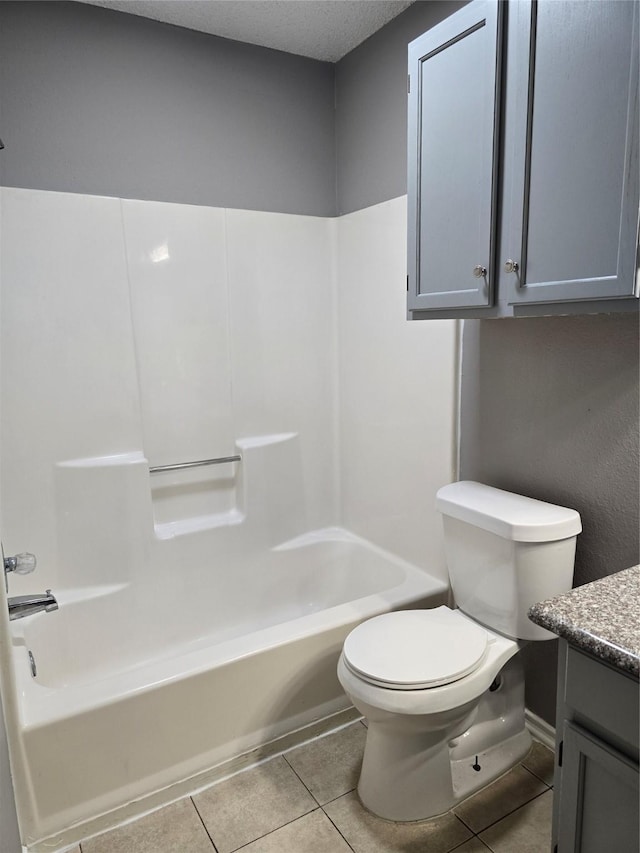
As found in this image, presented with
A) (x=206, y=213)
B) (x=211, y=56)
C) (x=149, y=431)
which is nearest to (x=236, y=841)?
(x=149, y=431)

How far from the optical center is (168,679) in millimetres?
1681

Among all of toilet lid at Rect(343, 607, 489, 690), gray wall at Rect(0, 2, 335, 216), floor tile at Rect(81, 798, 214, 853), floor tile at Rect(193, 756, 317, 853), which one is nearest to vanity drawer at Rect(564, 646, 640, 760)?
toilet lid at Rect(343, 607, 489, 690)

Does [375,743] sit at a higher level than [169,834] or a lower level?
higher

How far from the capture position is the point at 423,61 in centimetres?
167

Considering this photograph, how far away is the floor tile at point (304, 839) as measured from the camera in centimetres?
158

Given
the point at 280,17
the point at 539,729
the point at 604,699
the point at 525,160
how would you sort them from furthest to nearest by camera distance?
the point at 280,17, the point at 539,729, the point at 525,160, the point at 604,699

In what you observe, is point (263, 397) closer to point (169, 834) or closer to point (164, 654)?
point (164, 654)

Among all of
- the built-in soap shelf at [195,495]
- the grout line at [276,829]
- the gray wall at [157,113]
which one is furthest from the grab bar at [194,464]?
the grout line at [276,829]

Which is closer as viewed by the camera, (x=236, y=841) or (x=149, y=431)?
(x=236, y=841)

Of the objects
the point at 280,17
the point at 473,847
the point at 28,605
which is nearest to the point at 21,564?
the point at 28,605

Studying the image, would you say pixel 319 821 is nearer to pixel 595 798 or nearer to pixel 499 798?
pixel 499 798

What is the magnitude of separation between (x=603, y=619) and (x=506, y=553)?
569 mm

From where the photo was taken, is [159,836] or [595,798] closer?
[595,798]

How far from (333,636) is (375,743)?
1.19 ft
